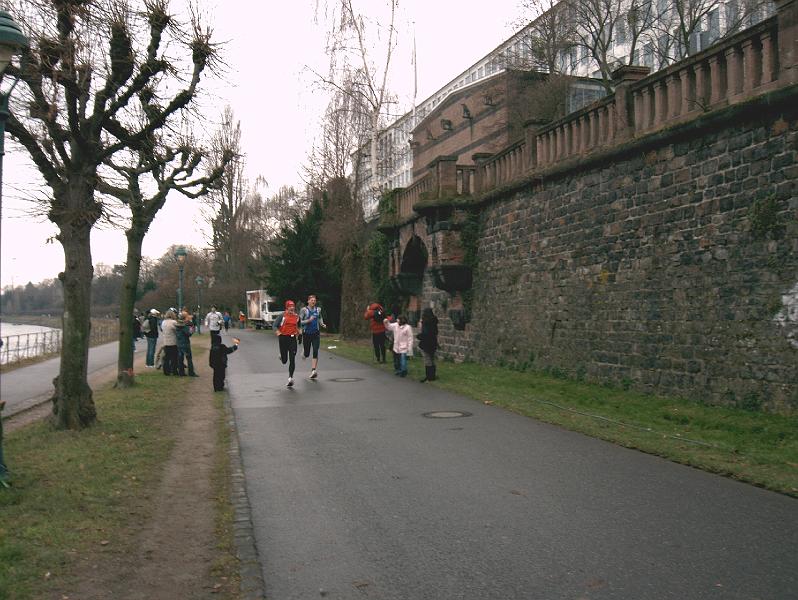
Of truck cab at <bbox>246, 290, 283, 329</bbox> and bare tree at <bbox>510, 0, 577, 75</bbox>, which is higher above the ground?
bare tree at <bbox>510, 0, 577, 75</bbox>

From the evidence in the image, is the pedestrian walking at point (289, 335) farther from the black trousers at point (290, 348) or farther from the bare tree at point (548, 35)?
the bare tree at point (548, 35)

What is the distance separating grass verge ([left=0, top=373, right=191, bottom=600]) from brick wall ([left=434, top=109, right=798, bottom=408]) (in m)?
7.54

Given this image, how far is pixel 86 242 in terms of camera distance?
1059 centimetres

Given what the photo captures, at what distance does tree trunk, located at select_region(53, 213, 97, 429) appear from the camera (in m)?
10.2

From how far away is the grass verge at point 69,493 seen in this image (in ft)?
15.7

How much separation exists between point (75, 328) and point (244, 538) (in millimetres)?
5997

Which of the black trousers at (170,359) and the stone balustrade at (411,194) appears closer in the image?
the black trousers at (170,359)

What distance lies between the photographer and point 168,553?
16.9 ft

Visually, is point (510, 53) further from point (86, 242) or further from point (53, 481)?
point (53, 481)

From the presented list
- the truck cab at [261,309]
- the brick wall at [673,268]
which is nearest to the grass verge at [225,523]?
the brick wall at [673,268]

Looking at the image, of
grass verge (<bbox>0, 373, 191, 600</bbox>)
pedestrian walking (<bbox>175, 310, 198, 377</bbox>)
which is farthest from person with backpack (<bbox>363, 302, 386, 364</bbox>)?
grass verge (<bbox>0, 373, 191, 600</bbox>)

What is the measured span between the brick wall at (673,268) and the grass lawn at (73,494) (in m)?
6.92

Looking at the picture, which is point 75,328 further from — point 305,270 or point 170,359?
point 305,270

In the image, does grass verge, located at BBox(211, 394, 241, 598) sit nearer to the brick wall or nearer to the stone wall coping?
the brick wall
